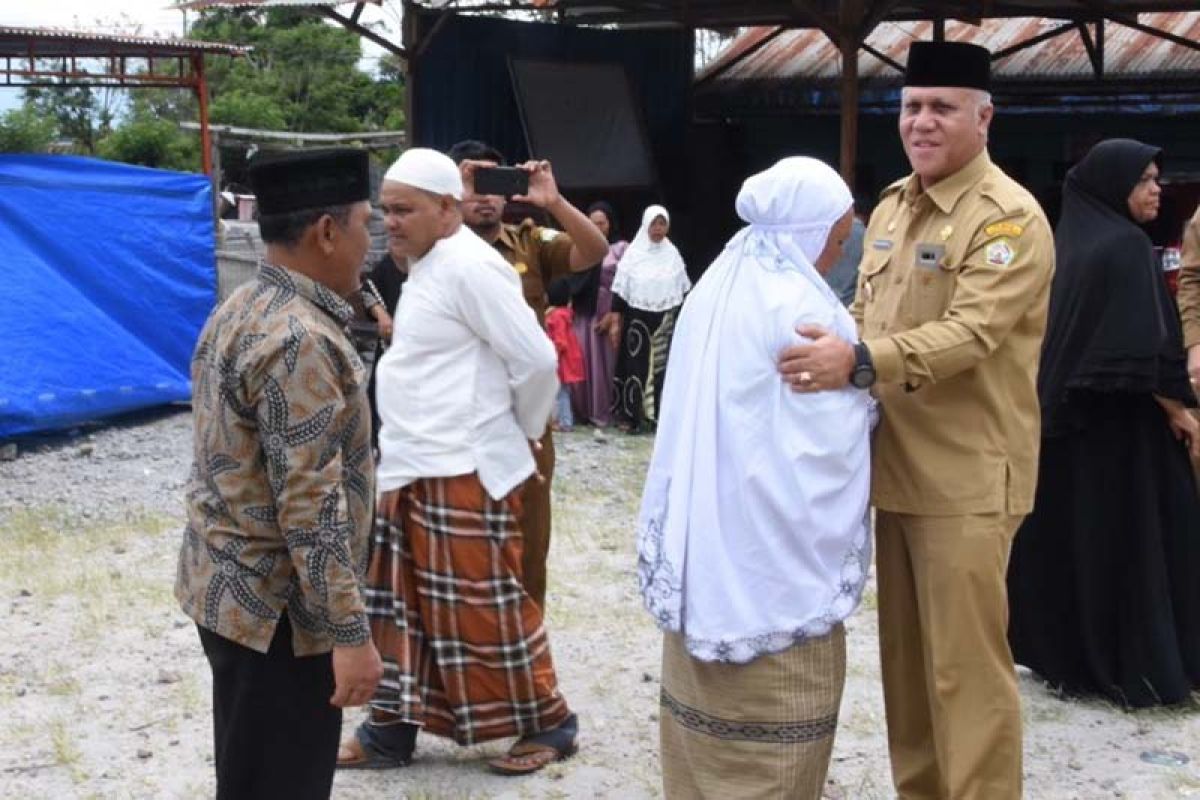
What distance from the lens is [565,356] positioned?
11.8m

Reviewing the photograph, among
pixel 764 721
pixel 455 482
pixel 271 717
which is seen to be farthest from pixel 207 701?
pixel 764 721

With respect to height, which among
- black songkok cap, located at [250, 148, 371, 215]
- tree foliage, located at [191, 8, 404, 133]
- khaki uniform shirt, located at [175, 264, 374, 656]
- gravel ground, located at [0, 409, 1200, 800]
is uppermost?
tree foliage, located at [191, 8, 404, 133]

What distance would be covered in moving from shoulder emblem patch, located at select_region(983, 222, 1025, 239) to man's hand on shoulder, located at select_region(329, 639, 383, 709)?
1696 millimetres

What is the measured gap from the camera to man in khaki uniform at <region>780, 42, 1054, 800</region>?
3623 mm

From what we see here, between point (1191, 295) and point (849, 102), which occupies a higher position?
point (849, 102)

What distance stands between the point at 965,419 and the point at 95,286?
28.3 ft

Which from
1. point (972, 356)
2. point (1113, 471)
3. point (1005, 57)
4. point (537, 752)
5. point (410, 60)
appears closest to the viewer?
point (972, 356)

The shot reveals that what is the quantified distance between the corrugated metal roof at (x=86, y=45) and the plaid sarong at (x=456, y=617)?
29.2ft

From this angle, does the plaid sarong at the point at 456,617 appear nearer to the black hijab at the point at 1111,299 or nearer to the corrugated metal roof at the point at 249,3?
the black hijab at the point at 1111,299

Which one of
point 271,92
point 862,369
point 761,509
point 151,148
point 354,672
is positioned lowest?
point 354,672

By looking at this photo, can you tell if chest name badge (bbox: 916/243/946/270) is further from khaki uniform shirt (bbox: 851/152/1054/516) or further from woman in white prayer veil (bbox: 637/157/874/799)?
woman in white prayer veil (bbox: 637/157/874/799)

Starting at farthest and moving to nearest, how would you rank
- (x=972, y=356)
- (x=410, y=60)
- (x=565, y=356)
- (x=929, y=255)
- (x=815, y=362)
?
(x=410, y=60), (x=565, y=356), (x=929, y=255), (x=972, y=356), (x=815, y=362)

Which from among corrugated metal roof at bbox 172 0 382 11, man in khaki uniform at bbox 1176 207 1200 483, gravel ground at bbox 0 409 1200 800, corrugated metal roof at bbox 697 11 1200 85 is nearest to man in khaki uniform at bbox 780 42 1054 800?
gravel ground at bbox 0 409 1200 800

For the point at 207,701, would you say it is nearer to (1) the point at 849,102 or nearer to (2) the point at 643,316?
(2) the point at 643,316
